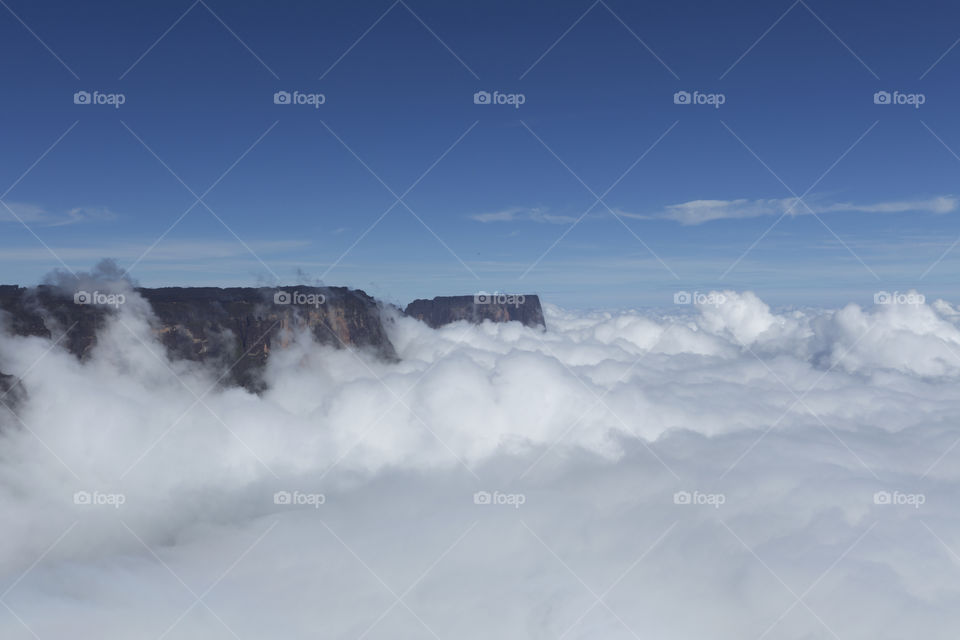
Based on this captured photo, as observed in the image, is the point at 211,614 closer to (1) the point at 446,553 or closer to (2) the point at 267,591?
(2) the point at 267,591

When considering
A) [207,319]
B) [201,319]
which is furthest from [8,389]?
[207,319]

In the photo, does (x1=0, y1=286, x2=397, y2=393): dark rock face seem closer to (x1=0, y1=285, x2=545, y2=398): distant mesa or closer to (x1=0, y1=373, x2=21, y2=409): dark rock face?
(x1=0, y1=285, x2=545, y2=398): distant mesa

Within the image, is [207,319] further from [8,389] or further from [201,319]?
[8,389]

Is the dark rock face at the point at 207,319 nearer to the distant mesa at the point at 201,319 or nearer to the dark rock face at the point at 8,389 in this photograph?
the distant mesa at the point at 201,319

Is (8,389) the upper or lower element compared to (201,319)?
lower

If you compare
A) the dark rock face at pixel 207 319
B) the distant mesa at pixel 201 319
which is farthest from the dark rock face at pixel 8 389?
the dark rock face at pixel 207 319

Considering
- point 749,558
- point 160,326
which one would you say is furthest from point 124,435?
point 749,558

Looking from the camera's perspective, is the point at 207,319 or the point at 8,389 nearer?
the point at 8,389

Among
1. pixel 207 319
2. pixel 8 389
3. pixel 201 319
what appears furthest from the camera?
pixel 207 319
